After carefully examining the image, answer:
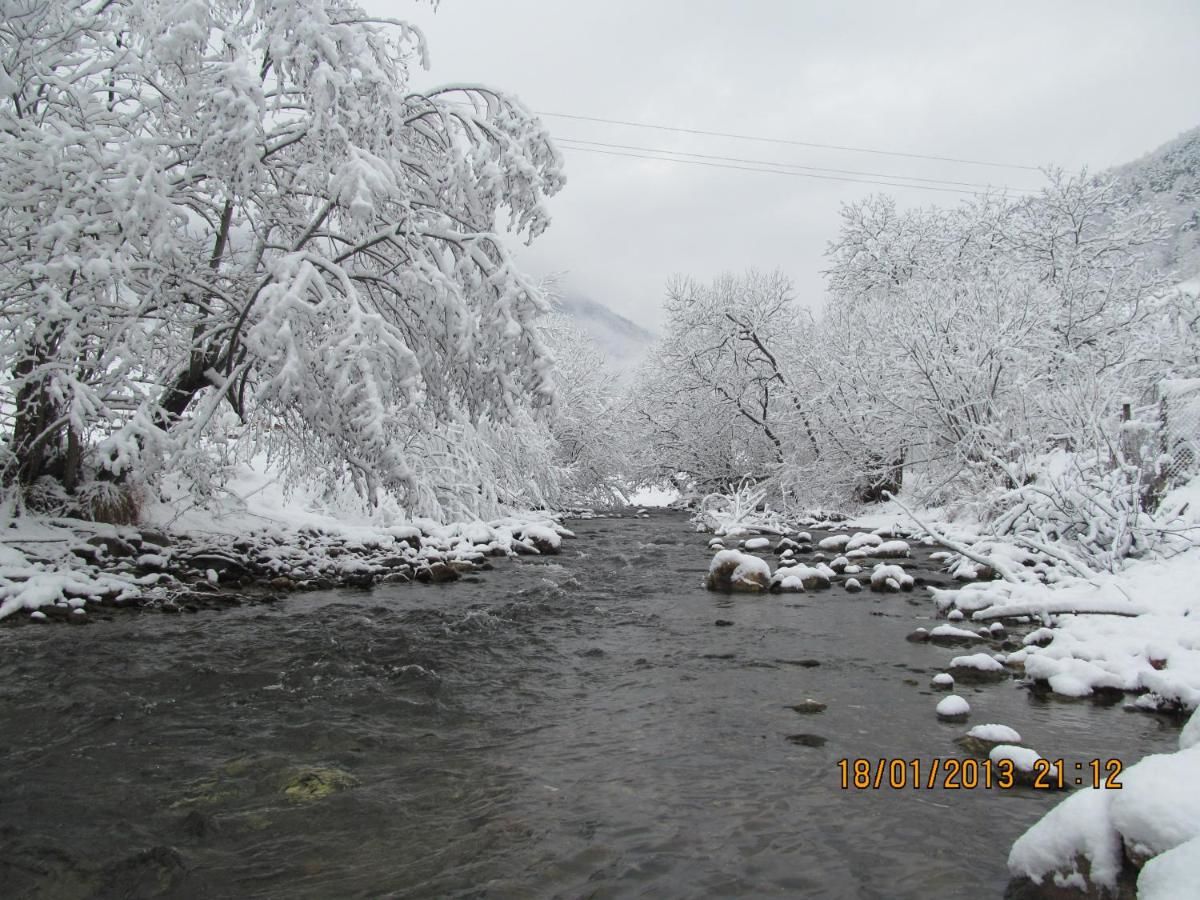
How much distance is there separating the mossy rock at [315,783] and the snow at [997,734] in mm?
3494

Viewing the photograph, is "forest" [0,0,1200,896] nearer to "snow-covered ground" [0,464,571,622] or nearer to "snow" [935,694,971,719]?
"snow-covered ground" [0,464,571,622]

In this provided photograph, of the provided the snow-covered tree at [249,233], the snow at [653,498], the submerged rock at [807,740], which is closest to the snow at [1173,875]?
the submerged rock at [807,740]

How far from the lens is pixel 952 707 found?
4691 millimetres

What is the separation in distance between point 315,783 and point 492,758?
963 millimetres

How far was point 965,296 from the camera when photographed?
55.7ft

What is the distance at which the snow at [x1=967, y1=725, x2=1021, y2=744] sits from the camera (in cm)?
414

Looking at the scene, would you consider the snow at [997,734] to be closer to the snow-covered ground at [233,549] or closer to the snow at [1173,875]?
the snow at [1173,875]

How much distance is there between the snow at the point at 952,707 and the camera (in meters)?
4.66

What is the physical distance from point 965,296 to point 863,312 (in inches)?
183

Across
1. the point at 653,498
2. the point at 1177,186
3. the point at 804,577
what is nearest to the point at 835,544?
the point at 804,577

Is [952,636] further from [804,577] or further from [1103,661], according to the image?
[804,577]
